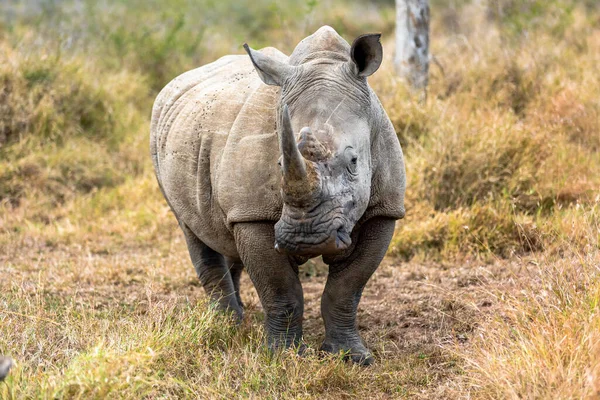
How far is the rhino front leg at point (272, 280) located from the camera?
4.49 meters

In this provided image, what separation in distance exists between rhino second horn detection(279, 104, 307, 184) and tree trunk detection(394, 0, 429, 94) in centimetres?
550

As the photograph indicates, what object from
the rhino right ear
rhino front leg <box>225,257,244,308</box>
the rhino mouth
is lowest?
rhino front leg <box>225,257,244,308</box>

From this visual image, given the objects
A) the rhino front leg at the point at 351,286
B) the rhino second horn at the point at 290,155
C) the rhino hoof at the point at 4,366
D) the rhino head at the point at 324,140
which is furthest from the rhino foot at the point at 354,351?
the rhino hoof at the point at 4,366

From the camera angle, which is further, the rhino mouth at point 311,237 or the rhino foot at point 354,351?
the rhino foot at point 354,351

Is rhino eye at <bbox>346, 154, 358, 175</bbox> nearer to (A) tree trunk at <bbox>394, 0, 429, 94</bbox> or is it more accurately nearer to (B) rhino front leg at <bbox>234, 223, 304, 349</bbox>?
(B) rhino front leg at <bbox>234, 223, 304, 349</bbox>

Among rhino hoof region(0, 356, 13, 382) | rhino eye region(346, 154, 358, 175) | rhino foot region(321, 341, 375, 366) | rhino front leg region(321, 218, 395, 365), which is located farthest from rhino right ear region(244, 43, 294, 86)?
rhino hoof region(0, 356, 13, 382)

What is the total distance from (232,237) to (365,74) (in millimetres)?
1289

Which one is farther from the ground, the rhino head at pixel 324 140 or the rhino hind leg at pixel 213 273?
the rhino head at pixel 324 140

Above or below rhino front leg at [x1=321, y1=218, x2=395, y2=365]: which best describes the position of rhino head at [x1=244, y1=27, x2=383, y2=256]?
above

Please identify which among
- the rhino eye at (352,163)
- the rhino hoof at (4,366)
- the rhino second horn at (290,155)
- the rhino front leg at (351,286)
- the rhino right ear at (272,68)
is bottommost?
the rhino front leg at (351,286)

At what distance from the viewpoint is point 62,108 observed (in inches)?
378

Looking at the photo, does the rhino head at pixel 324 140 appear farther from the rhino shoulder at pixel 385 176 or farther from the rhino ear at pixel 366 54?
the rhino shoulder at pixel 385 176

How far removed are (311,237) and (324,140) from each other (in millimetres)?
465

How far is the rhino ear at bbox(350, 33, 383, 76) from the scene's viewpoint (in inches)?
165
